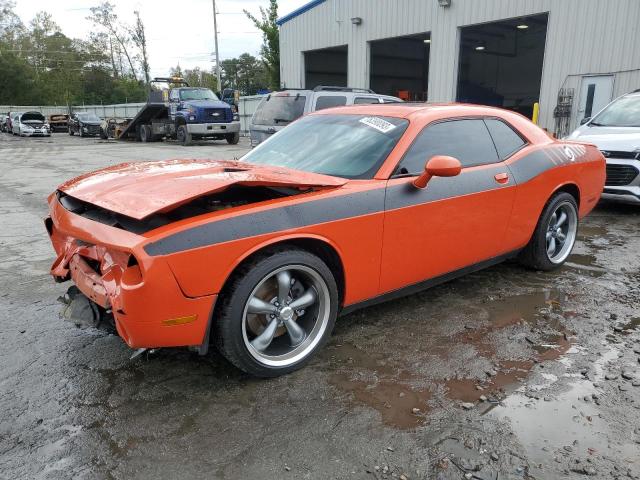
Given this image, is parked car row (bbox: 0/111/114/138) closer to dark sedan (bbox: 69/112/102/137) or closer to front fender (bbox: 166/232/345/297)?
dark sedan (bbox: 69/112/102/137)

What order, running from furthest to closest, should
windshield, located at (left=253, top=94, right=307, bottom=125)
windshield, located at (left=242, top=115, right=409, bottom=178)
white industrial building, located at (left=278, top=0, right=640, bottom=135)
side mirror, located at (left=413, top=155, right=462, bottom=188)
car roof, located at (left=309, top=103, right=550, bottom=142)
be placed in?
white industrial building, located at (left=278, top=0, right=640, bottom=135), windshield, located at (left=253, top=94, right=307, bottom=125), car roof, located at (left=309, top=103, right=550, bottom=142), windshield, located at (left=242, top=115, right=409, bottom=178), side mirror, located at (left=413, top=155, right=462, bottom=188)

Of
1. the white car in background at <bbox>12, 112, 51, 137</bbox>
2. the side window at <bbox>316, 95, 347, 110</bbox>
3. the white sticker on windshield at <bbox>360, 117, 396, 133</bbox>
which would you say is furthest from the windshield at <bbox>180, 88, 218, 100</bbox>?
the white sticker on windshield at <bbox>360, 117, 396, 133</bbox>

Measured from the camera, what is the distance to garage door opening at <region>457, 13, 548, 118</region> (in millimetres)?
27562

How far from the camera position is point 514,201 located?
391cm

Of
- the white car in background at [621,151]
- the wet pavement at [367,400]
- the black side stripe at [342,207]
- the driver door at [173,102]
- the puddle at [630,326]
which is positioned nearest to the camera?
the wet pavement at [367,400]

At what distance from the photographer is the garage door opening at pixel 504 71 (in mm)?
27562

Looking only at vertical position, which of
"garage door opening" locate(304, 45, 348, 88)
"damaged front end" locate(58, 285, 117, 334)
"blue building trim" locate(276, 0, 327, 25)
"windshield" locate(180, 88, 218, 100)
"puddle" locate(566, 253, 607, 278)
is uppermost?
"blue building trim" locate(276, 0, 327, 25)

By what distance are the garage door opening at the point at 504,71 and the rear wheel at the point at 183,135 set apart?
48.7 ft

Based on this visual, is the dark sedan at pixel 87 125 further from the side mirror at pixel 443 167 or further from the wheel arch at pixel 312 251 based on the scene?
the side mirror at pixel 443 167

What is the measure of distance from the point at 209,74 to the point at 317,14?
63869 millimetres

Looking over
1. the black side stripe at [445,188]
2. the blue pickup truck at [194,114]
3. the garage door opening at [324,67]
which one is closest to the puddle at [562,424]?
the black side stripe at [445,188]

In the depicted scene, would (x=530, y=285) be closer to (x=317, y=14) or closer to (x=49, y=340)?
(x=49, y=340)

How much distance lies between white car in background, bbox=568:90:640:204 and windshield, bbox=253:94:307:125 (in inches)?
205

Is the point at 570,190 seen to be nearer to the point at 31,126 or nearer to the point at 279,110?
the point at 279,110
